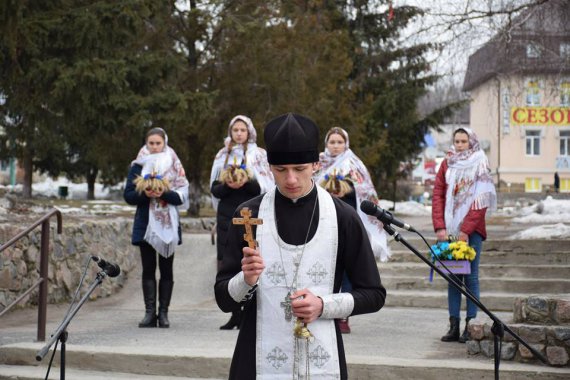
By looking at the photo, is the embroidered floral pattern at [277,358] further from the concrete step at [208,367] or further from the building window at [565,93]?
the building window at [565,93]

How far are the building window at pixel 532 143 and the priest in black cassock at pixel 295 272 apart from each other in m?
56.2

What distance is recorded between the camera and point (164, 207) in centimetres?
909

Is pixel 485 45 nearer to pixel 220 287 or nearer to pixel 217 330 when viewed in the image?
pixel 217 330

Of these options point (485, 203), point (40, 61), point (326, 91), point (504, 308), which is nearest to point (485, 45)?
point (504, 308)

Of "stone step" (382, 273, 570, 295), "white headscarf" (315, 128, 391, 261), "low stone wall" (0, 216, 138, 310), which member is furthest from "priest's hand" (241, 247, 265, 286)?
"stone step" (382, 273, 570, 295)

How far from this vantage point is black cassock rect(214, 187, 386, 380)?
371 cm

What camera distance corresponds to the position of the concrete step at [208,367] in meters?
6.80

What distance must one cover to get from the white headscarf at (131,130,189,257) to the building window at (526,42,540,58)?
7.17 meters

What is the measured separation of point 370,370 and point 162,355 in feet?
5.30

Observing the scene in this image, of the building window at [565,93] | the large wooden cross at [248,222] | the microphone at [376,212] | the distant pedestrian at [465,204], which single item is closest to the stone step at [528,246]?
the building window at [565,93]

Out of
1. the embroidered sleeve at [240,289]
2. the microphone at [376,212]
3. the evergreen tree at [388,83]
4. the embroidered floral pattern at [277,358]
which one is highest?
the evergreen tree at [388,83]

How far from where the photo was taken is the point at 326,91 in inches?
932

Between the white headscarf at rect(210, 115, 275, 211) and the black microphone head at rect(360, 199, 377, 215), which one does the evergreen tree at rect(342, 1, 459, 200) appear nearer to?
the white headscarf at rect(210, 115, 275, 211)

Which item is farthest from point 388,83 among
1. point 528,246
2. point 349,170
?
point 349,170
